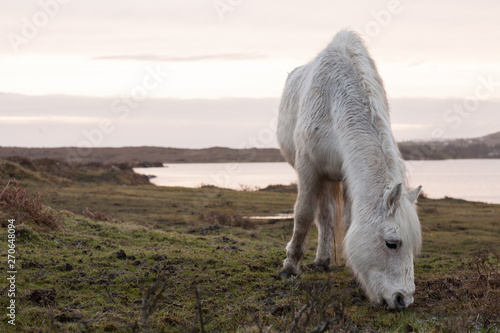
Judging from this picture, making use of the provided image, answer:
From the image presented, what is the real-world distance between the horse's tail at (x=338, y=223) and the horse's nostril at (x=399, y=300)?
7.96ft

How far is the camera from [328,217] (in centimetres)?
726

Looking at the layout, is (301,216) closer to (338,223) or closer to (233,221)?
(338,223)

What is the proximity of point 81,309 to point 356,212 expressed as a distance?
9.42 feet

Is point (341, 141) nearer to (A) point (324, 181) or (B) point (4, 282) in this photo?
(A) point (324, 181)

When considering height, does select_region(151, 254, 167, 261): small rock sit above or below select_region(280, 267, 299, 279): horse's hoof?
above

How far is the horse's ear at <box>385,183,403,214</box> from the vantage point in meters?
4.34

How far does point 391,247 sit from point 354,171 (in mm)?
924

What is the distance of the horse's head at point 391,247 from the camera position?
14.3 ft

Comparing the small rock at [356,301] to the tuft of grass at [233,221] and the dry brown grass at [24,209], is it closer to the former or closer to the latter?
the dry brown grass at [24,209]

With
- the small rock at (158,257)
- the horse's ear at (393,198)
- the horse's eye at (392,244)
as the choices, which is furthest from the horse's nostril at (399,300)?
the small rock at (158,257)

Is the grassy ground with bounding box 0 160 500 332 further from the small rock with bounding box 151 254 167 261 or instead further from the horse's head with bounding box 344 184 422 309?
the horse's head with bounding box 344 184 422 309

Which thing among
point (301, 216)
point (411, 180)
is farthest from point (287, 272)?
point (411, 180)

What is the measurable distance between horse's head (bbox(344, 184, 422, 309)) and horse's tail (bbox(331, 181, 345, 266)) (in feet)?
7.24

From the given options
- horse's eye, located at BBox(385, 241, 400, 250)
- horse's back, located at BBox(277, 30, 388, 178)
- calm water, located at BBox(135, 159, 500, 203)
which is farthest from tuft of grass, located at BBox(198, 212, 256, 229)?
horse's eye, located at BBox(385, 241, 400, 250)
